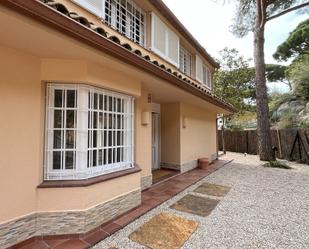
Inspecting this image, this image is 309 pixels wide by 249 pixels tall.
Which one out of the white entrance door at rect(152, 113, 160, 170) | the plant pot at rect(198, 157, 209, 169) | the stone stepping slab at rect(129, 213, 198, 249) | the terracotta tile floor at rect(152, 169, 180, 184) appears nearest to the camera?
the stone stepping slab at rect(129, 213, 198, 249)

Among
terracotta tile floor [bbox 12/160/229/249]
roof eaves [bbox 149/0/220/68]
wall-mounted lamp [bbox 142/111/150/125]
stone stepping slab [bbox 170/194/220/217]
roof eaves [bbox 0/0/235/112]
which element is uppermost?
roof eaves [bbox 149/0/220/68]

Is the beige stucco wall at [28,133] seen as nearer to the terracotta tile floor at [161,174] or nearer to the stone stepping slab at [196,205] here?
the stone stepping slab at [196,205]

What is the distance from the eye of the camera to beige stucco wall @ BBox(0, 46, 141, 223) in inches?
142

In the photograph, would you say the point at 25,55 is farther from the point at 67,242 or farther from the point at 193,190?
the point at 193,190

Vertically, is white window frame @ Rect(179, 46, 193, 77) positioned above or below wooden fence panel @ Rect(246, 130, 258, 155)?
above

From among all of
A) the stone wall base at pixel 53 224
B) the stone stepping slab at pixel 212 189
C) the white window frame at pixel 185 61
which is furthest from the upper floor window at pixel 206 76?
the stone wall base at pixel 53 224

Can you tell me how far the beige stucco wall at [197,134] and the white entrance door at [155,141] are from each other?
1.21 metres

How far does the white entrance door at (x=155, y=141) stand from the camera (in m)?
10.0

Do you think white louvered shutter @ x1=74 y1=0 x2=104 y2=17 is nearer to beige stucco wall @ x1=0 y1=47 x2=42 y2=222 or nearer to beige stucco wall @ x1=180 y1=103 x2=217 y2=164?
beige stucco wall @ x1=0 y1=47 x2=42 y2=222

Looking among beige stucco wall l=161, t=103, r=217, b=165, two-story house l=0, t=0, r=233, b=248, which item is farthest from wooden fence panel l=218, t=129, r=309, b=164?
two-story house l=0, t=0, r=233, b=248

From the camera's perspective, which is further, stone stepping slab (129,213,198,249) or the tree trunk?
the tree trunk

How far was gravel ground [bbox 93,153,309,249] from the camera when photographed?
397 centimetres

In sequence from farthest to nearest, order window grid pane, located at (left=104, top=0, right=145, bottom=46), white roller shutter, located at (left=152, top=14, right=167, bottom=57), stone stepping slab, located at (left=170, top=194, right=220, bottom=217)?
white roller shutter, located at (left=152, top=14, right=167, bottom=57)
window grid pane, located at (left=104, top=0, right=145, bottom=46)
stone stepping slab, located at (left=170, top=194, right=220, bottom=217)

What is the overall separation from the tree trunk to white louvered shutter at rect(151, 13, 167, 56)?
9.06 metres
